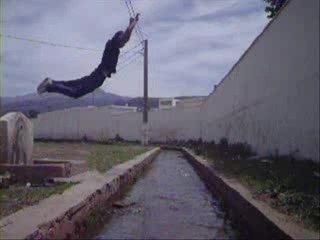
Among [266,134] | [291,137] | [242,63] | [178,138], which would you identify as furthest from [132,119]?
[291,137]

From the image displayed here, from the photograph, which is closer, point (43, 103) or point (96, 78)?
point (96, 78)

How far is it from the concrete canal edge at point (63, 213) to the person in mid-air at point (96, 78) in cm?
154

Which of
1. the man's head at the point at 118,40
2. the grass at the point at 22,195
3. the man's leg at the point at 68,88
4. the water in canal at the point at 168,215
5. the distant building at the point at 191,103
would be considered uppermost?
the distant building at the point at 191,103

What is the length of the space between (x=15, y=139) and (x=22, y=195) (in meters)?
3.30

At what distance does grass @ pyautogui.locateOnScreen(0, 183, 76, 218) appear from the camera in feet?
23.1

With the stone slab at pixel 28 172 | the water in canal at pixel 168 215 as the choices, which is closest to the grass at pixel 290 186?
the water in canal at pixel 168 215

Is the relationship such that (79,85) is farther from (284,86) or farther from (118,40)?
(284,86)

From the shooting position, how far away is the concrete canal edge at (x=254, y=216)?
18.4 feet

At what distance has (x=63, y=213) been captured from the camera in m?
6.52

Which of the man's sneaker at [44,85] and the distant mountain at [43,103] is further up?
the distant mountain at [43,103]

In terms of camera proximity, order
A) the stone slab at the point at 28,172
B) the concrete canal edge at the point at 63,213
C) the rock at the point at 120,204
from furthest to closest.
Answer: the stone slab at the point at 28,172
the rock at the point at 120,204
the concrete canal edge at the point at 63,213

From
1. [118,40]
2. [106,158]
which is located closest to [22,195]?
[118,40]

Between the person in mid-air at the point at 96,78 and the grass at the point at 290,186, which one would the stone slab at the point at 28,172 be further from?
the grass at the point at 290,186

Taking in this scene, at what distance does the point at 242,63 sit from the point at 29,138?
1091cm
